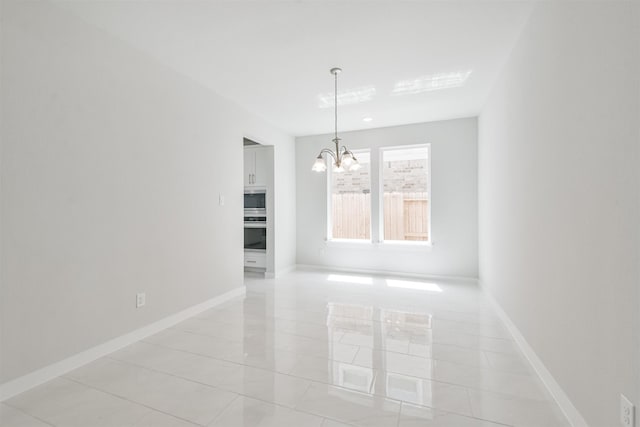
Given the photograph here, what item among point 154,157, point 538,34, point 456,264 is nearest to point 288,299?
point 154,157

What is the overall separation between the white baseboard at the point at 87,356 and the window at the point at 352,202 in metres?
2.93

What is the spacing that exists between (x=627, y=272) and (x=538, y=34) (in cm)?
178

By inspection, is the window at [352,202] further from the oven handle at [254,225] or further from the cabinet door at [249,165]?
the cabinet door at [249,165]

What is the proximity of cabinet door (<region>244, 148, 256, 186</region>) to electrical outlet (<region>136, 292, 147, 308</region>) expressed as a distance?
2989 millimetres

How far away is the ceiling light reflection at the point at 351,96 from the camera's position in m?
3.62

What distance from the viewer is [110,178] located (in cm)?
248

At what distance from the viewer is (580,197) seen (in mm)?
1536

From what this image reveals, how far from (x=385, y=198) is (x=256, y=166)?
2440 mm

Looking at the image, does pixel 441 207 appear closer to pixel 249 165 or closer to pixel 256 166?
pixel 256 166

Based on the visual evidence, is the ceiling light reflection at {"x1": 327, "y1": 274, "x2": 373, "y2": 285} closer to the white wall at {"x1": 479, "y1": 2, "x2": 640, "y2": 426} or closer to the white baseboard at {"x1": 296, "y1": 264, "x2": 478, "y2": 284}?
the white baseboard at {"x1": 296, "y1": 264, "x2": 478, "y2": 284}

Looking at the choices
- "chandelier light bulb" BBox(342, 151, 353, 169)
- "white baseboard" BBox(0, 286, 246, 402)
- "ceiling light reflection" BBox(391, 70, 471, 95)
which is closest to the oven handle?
"white baseboard" BBox(0, 286, 246, 402)

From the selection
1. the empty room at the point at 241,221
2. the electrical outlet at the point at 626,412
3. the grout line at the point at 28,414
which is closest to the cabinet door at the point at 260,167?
the empty room at the point at 241,221

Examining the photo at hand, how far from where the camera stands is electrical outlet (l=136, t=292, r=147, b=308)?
2723mm

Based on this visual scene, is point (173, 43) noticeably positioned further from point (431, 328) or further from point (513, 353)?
point (513, 353)
